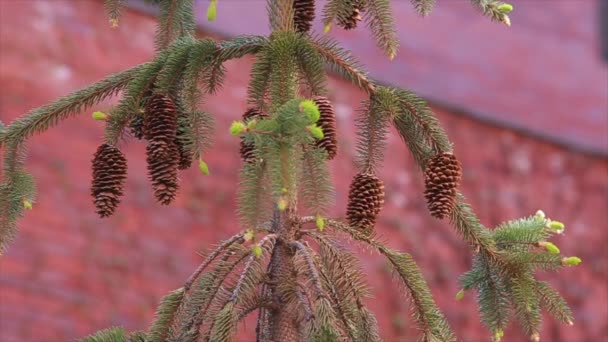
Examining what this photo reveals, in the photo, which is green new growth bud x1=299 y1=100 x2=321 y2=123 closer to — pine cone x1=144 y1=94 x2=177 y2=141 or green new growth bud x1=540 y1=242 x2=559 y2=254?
pine cone x1=144 y1=94 x2=177 y2=141

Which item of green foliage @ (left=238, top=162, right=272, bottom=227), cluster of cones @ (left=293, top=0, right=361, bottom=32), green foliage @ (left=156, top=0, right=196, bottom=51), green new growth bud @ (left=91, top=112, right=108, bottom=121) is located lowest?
green foliage @ (left=238, top=162, right=272, bottom=227)

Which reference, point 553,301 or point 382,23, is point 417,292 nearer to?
point 553,301

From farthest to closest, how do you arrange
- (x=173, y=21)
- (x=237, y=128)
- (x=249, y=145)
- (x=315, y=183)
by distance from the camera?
(x=173, y=21), (x=249, y=145), (x=315, y=183), (x=237, y=128)

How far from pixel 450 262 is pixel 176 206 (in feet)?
4.51

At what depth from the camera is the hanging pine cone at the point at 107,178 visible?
5.34ft

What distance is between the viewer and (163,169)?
1.59 meters

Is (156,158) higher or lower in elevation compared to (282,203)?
higher

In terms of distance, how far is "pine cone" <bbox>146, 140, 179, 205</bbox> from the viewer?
1584mm

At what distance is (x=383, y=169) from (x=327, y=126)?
10.6 feet

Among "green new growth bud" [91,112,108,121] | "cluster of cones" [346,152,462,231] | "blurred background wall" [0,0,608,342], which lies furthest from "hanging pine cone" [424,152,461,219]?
"blurred background wall" [0,0,608,342]

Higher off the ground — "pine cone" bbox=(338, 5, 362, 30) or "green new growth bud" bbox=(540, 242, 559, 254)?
"pine cone" bbox=(338, 5, 362, 30)

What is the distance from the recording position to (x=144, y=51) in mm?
4281

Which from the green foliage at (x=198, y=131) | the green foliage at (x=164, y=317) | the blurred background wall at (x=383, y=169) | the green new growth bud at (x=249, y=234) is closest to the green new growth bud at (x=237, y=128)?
the green new growth bud at (x=249, y=234)

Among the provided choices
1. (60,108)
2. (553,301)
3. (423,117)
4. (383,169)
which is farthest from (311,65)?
(383,169)
